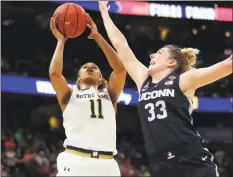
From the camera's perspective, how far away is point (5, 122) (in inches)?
495

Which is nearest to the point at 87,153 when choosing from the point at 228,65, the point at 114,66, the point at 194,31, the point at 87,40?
the point at 114,66

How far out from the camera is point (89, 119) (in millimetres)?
3771

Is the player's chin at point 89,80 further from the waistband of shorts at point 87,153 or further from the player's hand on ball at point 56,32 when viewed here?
the waistband of shorts at point 87,153

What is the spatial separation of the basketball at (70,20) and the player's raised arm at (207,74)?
1282mm

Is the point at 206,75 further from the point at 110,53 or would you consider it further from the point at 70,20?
the point at 70,20

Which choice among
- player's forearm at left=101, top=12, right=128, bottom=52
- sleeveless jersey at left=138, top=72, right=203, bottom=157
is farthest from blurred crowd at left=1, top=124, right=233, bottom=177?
sleeveless jersey at left=138, top=72, right=203, bottom=157

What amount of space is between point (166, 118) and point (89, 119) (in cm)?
90

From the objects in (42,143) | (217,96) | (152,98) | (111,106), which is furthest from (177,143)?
(217,96)

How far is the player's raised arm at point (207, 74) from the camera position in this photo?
111 inches

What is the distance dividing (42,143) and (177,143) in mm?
8838

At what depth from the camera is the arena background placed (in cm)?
1124

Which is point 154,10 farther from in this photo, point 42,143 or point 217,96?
point 42,143

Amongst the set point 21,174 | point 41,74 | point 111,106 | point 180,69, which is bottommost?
point 21,174

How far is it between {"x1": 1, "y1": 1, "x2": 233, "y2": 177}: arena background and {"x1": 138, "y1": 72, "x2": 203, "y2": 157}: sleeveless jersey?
7169 mm
